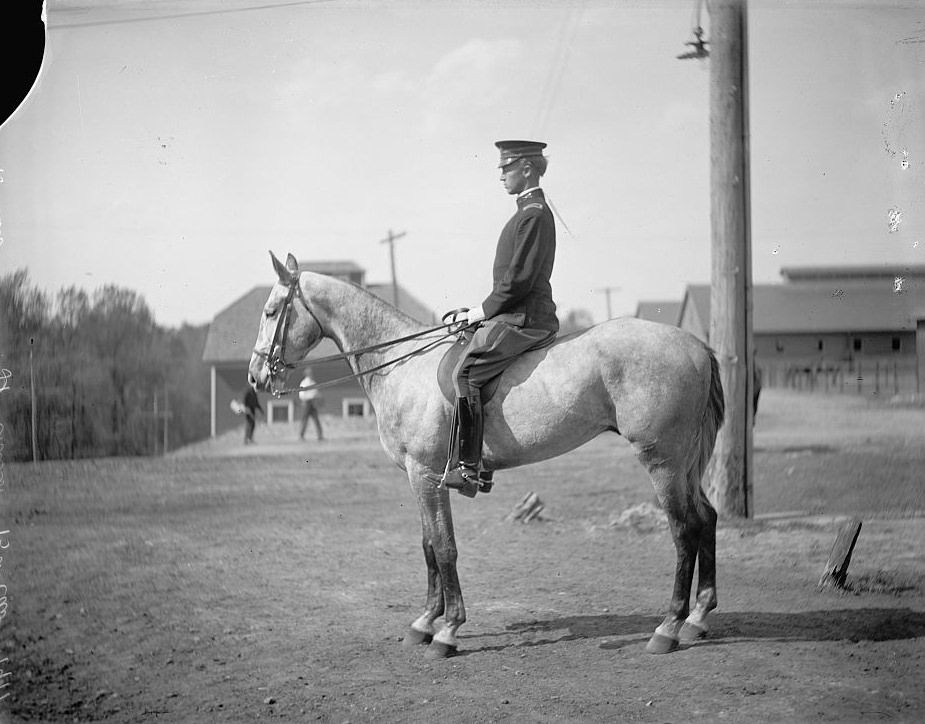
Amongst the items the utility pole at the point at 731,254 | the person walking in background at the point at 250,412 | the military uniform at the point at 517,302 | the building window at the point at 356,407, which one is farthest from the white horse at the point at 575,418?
the utility pole at the point at 731,254

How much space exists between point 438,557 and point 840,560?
81.7 inches

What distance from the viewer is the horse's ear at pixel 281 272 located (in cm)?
394

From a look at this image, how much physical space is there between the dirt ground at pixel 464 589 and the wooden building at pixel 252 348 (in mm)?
222

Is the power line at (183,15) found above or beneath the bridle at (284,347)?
above

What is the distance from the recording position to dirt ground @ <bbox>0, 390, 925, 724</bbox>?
354 cm

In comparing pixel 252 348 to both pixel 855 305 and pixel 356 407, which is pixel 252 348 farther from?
pixel 855 305

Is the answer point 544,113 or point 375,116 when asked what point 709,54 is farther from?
point 375,116

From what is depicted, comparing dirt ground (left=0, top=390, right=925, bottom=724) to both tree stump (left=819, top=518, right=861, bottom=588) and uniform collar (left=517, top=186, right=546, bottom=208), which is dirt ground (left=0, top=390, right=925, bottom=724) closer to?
tree stump (left=819, top=518, right=861, bottom=588)

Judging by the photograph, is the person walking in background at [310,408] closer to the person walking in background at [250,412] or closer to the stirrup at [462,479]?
the person walking in background at [250,412]

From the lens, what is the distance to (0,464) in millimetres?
4195

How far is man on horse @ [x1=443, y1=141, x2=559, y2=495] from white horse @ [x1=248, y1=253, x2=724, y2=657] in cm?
10

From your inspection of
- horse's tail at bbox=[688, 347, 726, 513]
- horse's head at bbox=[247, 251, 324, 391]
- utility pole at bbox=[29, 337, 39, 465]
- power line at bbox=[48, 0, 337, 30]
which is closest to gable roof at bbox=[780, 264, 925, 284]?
horse's tail at bbox=[688, 347, 726, 513]

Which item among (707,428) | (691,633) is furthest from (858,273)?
(691,633)

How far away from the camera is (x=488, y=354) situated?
3689 millimetres
